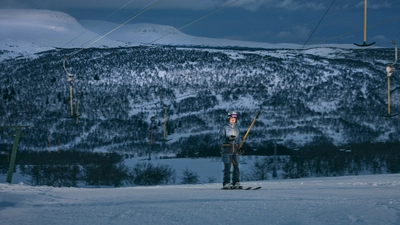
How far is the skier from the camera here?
50.7 ft

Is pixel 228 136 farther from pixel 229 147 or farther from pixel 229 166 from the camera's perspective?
pixel 229 166

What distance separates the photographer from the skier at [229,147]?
15.5 meters

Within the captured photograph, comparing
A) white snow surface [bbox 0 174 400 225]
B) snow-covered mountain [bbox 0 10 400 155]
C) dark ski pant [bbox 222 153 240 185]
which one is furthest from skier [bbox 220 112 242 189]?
snow-covered mountain [bbox 0 10 400 155]

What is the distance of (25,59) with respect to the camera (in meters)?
149

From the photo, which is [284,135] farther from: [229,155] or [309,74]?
[229,155]

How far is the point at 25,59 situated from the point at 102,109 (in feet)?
137

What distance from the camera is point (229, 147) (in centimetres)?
1560

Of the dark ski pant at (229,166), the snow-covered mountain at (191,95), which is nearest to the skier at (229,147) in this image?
the dark ski pant at (229,166)

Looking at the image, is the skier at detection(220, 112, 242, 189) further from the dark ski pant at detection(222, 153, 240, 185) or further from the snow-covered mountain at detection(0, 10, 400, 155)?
the snow-covered mountain at detection(0, 10, 400, 155)

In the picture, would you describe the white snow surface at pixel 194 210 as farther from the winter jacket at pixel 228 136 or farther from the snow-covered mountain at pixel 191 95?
the snow-covered mountain at pixel 191 95

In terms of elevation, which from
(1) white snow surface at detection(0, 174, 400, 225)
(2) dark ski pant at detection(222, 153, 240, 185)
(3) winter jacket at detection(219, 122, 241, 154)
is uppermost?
(3) winter jacket at detection(219, 122, 241, 154)

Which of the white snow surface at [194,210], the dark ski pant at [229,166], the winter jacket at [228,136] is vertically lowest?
the white snow surface at [194,210]

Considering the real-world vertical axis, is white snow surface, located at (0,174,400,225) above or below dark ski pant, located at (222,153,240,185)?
below

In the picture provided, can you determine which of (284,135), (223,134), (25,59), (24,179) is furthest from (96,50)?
(223,134)
